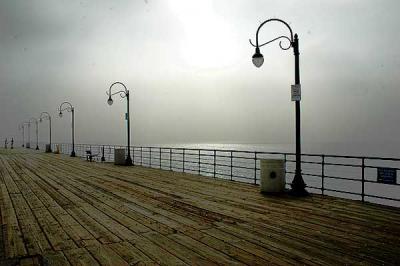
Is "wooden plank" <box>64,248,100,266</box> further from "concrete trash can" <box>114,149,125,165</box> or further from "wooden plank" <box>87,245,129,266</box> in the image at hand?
"concrete trash can" <box>114,149,125,165</box>

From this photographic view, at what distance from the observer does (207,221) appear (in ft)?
22.5

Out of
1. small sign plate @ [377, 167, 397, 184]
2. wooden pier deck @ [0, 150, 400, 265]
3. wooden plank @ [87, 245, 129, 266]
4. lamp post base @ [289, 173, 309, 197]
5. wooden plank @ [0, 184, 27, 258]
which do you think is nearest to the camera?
wooden plank @ [87, 245, 129, 266]

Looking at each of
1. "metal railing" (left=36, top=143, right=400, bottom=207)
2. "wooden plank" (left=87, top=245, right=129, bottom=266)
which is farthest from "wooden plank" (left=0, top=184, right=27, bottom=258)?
"metal railing" (left=36, top=143, right=400, bottom=207)

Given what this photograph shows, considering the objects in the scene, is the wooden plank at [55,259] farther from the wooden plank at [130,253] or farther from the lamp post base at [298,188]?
the lamp post base at [298,188]

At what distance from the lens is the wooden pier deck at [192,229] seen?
4.79 meters

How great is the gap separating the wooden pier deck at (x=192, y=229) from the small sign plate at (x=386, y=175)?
0.68 m

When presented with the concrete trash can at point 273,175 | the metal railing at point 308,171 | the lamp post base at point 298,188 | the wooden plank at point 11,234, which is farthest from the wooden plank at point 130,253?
the lamp post base at point 298,188

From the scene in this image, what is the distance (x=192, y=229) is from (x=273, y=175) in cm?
447

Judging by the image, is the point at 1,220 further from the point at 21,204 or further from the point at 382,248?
the point at 382,248

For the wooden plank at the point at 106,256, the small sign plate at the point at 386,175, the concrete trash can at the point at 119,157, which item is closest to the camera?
the wooden plank at the point at 106,256

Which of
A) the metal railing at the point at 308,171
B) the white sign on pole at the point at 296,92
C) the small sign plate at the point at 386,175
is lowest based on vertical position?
the metal railing at the point at 308,171

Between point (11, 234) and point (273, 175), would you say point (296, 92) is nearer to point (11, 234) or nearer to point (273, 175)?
point (273, 175)

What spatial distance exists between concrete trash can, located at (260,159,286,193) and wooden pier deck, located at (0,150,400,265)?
0.51 metres

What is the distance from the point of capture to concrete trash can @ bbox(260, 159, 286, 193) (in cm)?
993
